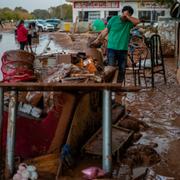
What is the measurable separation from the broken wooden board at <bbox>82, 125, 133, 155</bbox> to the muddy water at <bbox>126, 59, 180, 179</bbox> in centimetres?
34

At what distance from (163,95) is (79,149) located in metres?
4.60

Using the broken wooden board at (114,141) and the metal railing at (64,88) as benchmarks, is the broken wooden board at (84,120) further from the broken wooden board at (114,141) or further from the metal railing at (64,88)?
the metal railing at (64,88)

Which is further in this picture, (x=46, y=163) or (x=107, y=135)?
(x=46, y=163)

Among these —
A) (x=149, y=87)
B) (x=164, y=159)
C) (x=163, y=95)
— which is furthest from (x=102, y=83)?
(x=149, y=87)

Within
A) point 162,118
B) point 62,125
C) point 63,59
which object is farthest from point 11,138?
point 162,118

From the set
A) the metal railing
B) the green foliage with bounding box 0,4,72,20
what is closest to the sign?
the green foliage with bounding box 0,4,72,20

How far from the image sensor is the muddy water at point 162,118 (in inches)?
225

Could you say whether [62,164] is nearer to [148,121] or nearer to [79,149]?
[79,149]

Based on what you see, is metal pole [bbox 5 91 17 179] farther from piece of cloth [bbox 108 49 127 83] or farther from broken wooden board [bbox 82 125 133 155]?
piece of cloth [bbox 108 49 127 83]

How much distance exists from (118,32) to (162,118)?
186cm

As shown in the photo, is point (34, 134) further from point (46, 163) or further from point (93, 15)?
point (93, 15)

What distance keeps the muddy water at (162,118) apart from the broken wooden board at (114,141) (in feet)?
1.11

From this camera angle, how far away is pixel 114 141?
20.0 ft

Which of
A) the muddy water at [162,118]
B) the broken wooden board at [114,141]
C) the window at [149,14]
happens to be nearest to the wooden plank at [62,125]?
the broken wooden board at [114,141]
